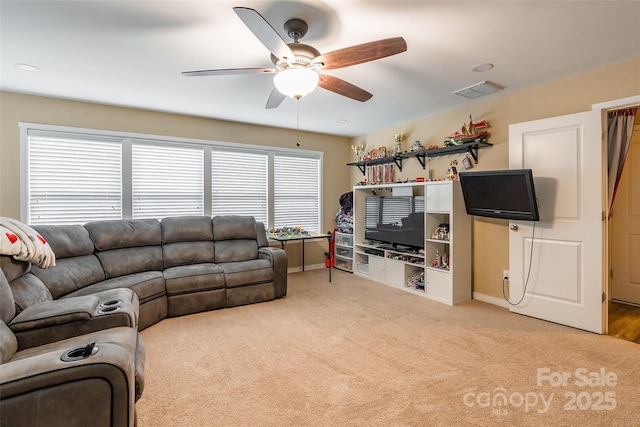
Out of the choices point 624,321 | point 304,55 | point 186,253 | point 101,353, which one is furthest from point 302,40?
point 624,321

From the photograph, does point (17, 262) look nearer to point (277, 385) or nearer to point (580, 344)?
point (277, 385)

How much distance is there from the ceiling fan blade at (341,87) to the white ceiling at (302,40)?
308 mm

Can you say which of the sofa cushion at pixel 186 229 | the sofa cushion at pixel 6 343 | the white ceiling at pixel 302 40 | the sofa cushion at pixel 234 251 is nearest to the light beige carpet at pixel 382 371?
the sofa cushion at pixel 6 343

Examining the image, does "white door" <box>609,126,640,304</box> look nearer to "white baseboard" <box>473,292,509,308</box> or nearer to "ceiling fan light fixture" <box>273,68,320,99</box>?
"white baseboard" <box>473,292,509,308</box>

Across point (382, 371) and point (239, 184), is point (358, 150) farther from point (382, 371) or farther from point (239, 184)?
point (382, 371)

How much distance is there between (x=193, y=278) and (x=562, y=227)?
13.0 feet

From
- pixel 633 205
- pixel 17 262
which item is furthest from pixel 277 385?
pixel 633 205

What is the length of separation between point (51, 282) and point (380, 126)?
4.73 meters

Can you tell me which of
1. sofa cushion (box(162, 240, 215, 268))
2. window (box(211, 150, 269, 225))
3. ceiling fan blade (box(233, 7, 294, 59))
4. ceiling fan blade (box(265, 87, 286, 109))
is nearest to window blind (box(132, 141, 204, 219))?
window (box(211, 150, 269, 225))

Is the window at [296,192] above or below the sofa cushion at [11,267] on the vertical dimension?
above

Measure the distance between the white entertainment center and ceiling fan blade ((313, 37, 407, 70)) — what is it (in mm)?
2283

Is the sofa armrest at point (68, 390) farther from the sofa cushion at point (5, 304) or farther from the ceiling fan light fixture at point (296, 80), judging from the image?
the ceiling fan light fixture at point (296, 80)

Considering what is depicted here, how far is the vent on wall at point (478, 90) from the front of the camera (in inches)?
129

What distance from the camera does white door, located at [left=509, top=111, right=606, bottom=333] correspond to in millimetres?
2850
